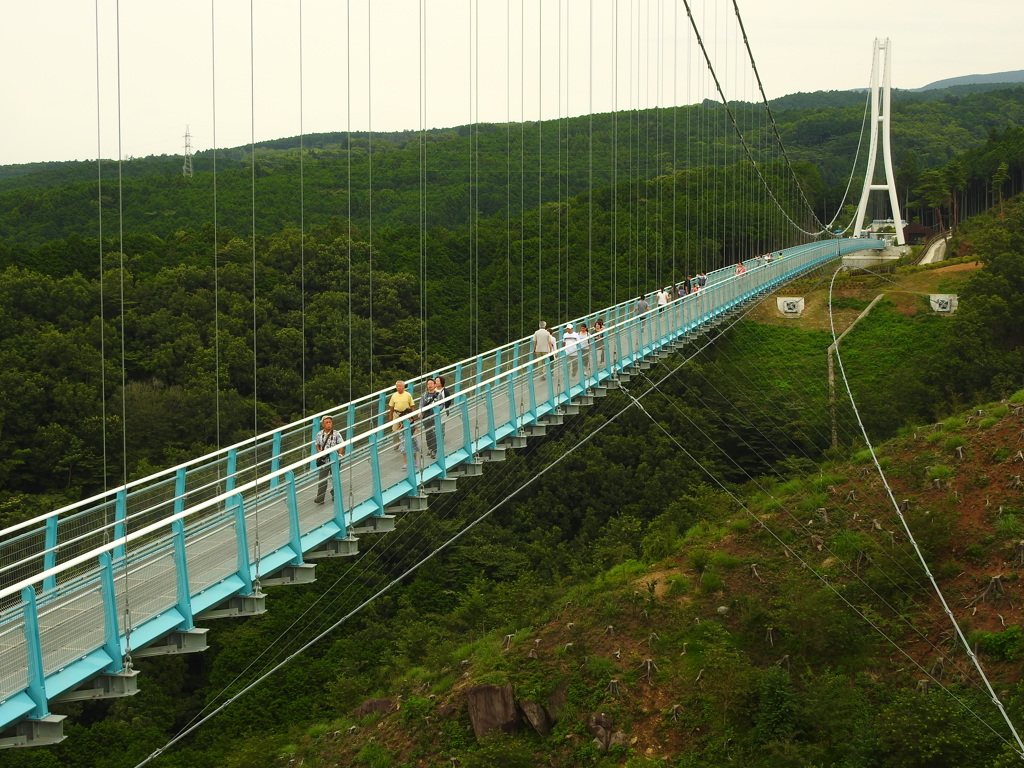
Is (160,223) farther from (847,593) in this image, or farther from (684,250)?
(847,593)

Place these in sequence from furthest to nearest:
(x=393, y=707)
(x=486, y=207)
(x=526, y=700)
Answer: (x=486, y=207)
(x=393, y=707)
(x=526, y=700)

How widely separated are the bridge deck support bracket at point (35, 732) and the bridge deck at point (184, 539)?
0.09 feet

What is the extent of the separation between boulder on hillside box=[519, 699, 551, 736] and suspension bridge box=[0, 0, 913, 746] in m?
6.53

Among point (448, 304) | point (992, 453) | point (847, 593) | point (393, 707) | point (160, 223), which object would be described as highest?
point (160, 223)

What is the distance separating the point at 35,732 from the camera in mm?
7609

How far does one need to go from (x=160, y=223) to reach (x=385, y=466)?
33.8 meters

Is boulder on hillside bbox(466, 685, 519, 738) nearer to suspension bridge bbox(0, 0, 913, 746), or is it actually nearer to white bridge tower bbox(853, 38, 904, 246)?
suspension bridge bbox(0, 0, 913, 746)

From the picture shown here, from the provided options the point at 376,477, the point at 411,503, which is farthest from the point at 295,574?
the point at 411,503

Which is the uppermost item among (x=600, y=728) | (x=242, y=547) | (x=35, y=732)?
(x=242, y=547)

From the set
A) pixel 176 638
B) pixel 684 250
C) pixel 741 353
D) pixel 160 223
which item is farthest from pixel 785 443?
pixel 176 638

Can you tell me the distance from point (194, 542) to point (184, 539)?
679 mm

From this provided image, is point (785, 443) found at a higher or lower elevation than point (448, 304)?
lower

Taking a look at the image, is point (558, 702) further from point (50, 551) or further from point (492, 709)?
point (50, 551)

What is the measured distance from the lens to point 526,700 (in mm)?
20984
